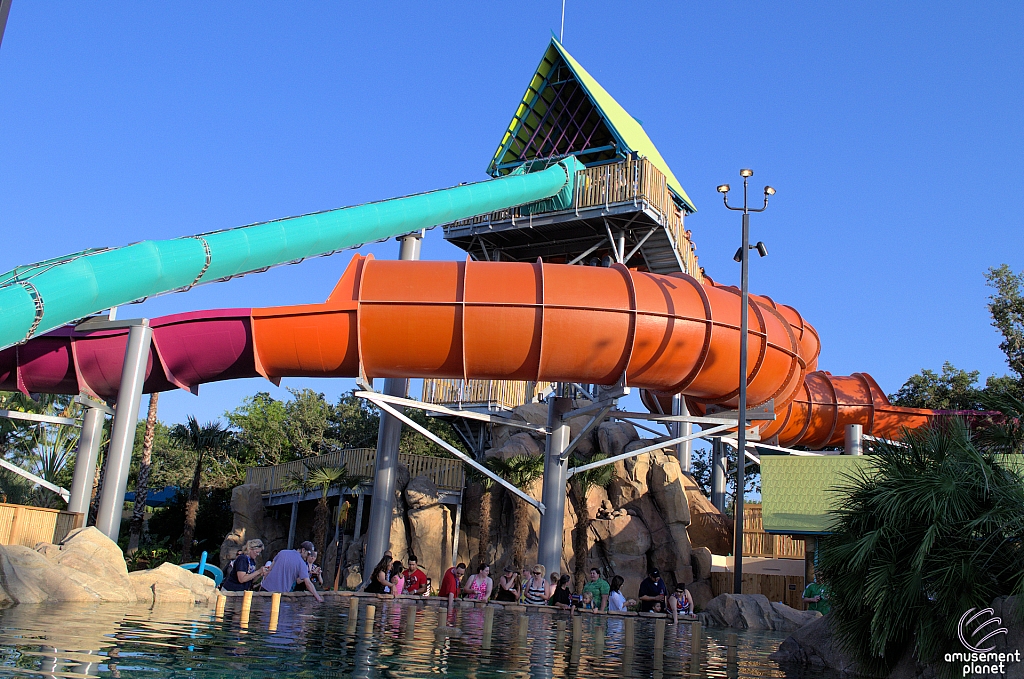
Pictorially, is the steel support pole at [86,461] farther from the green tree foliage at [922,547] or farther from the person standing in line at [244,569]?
the green tree foliage at [922,547]

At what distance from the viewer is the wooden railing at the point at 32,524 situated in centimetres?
1412

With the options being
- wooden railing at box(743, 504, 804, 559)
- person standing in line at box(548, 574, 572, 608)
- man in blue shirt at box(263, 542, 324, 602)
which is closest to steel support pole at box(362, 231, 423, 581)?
person standing in line at box(548, 574, 572, 608)

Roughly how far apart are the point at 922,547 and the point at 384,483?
15.4m

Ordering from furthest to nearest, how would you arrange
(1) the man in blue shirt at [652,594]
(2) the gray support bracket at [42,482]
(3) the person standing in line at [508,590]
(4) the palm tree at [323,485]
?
1. (4) the palm tree at [323,485]
2. (2) the gray support bracket at [42,482]
3. (3) the person standing in line at [508,590]
4. (1) the man in blue shirt at [652,594]

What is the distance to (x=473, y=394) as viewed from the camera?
3006cm

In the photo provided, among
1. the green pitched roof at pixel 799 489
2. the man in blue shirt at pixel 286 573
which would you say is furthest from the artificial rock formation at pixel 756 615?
the man in blue shirt at pixel 286 573

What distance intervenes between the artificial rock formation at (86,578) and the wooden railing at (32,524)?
3.99 feet

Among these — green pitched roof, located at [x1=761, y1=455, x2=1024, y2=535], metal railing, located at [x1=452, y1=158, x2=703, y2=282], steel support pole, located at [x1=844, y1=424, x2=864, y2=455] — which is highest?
metal railing, located at [x1=452, y1=158, x2=703, y2=282]

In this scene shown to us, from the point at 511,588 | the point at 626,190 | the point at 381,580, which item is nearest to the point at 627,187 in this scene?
the point at 626,190

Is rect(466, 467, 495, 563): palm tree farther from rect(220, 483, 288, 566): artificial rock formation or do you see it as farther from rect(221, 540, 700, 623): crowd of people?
rect(220, 483, 288, 566): artificial rock formation

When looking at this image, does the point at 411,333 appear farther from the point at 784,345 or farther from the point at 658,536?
the point at 658,536

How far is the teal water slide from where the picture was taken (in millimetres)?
13875

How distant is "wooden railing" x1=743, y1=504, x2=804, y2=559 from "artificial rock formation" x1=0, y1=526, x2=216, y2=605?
16875 mm

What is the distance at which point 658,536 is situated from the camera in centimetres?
2802
